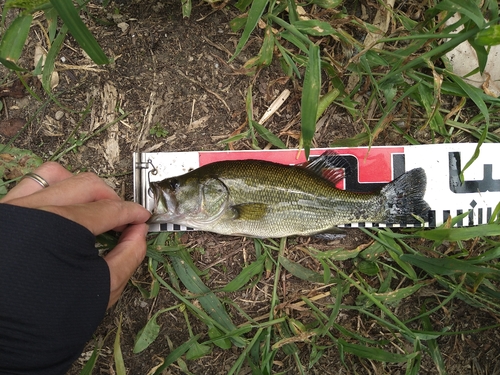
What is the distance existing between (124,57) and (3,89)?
1.20 m

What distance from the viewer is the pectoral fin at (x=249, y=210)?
3311 mm

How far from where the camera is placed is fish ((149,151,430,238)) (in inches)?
129

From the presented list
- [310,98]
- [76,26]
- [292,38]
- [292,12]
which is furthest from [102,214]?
[292,12]

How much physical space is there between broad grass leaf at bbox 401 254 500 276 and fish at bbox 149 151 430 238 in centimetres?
42

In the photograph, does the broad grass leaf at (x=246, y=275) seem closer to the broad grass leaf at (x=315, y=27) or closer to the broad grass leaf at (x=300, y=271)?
the broad grass leaf at (x=300, y=271)

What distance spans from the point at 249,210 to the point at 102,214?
3.82 ft

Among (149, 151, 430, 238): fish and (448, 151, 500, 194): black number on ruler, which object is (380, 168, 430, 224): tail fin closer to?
(149, 151, 430, 238): fish

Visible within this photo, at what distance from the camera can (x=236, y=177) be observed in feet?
10.8

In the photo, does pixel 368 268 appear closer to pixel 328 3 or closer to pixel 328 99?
pixel 328 99

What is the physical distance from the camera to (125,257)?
301 cm

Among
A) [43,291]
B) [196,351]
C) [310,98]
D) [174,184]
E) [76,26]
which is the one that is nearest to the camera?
[43,291]

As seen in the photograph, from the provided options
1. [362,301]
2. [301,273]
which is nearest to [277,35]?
[301,273]

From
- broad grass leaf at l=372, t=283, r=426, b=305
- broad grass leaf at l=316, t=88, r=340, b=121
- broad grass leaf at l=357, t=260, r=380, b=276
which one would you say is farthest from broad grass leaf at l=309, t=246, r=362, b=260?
broad grass leaf at l=316, t=88, r=340, b=121

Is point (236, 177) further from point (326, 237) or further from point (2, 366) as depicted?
point (2, 366)
